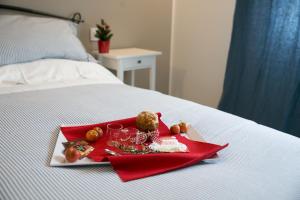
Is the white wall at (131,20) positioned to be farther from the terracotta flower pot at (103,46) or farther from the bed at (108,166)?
the bed at (108,166)

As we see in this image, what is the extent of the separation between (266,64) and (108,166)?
5.53 feet

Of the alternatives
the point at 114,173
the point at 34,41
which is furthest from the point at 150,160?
the point at 34,41

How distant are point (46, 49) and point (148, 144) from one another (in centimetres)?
108

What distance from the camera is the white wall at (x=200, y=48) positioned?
8.63 ft

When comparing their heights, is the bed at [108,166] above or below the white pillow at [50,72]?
below

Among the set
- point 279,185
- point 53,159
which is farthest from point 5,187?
point 279,185

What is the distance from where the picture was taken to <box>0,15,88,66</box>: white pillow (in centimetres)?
168

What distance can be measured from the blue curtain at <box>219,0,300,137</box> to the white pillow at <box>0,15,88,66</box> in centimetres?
119

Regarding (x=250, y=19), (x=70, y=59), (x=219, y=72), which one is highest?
(x=250, y=19)

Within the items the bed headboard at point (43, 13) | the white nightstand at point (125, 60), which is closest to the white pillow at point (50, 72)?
the white nightstand at point (125, 60)

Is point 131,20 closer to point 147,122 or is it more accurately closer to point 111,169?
point 147,122

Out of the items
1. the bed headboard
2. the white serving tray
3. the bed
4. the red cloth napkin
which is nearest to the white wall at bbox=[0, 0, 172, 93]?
the bed headboard

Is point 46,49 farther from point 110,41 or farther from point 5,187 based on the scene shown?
point 5,187

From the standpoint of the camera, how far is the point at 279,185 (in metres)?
0.81
